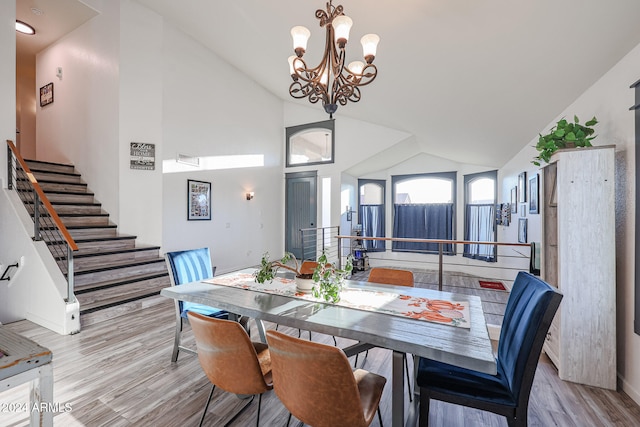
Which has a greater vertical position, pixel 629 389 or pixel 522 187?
pixel 522 187

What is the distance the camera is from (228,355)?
1.35 meters

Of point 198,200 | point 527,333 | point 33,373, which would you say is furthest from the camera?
point 198,200

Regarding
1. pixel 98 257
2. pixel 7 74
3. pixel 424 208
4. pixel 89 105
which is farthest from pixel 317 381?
pixel 424 208

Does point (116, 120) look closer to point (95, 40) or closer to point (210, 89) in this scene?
point (95, 40)

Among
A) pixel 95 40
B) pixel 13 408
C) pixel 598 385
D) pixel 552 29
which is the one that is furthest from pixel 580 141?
pixel 95 40

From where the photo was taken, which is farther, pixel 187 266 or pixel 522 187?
pixel 522 187

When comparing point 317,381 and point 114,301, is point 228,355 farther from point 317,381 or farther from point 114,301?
point 114,301

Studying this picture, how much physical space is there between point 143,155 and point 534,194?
552cm

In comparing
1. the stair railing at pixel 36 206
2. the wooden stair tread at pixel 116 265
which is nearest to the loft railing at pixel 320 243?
the wooden stair tread at pixel 116 265

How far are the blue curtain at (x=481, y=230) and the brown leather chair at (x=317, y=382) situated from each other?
226 inches

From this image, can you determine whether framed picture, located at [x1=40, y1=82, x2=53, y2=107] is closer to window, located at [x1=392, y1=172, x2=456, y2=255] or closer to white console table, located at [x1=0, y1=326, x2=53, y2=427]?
white console table, located at [x1=0, y1=326, x2=53, y2=427]

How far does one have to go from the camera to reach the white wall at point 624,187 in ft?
6.32

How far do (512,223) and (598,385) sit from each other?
130 inches

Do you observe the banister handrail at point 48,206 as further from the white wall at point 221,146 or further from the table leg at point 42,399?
the table leg at point 42,399
